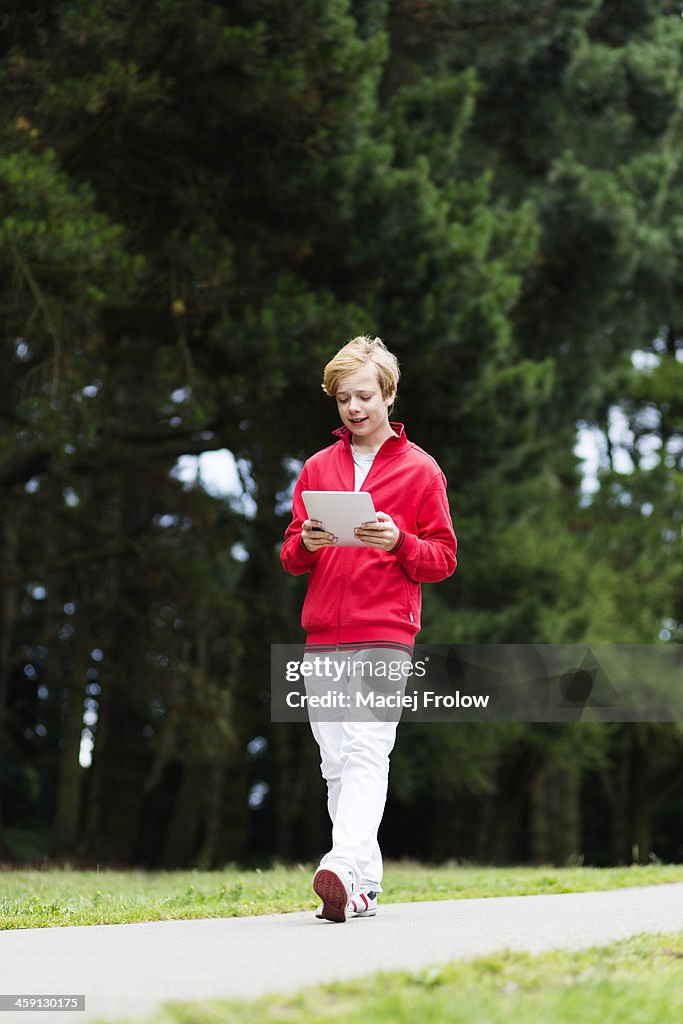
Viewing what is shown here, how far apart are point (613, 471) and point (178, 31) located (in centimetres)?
1214

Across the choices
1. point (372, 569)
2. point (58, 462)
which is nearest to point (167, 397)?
point (58, 462)

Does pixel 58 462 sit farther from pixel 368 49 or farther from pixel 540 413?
pixel 540 413

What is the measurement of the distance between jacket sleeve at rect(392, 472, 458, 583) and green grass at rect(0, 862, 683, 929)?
1379mm

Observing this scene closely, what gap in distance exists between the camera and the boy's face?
409 centimetres

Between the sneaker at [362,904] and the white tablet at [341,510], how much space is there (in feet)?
3.72

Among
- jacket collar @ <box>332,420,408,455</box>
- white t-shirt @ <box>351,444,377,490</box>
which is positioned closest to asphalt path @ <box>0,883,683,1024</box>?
white t-shirt @ <box>351,444,377,490</box>

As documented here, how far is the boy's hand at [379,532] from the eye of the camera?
378 centimetres

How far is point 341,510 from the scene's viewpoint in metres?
3.74

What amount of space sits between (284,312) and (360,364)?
19.8ft

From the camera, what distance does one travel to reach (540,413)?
497 inches

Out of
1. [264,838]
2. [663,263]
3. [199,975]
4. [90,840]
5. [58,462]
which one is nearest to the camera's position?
[199,975]

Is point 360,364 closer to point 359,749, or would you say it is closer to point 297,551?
point 297,551

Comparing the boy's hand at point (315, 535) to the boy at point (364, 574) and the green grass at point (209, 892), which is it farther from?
the green grass at point (209, 892)

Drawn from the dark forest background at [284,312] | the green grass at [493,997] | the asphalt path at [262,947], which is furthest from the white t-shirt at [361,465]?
the dark forest background at [284,312]
